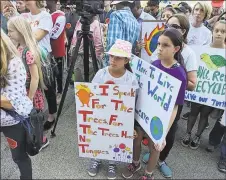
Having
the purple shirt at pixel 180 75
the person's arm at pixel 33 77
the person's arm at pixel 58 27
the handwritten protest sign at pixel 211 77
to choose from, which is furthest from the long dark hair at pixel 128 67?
the person's arm at pixel 58 27

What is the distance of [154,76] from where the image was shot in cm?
165

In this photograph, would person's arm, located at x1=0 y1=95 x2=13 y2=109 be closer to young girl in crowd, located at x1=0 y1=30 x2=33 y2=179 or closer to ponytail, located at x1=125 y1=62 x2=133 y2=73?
young girl in crowd, located at x1=0 y1=30 x2=33 y2=179

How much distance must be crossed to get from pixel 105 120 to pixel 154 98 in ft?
1.53

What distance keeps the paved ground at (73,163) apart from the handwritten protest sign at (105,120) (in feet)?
0.92

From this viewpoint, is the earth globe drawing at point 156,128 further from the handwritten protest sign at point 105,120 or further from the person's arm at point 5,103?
the person's arm at point 5,103

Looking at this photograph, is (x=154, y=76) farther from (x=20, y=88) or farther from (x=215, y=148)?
(x=215, y=148)

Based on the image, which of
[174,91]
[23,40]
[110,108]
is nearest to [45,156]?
[110,108]

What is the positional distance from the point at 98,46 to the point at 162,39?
4.15ft

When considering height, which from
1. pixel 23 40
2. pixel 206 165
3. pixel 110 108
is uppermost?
pixel 23 40

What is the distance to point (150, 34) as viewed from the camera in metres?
2.56

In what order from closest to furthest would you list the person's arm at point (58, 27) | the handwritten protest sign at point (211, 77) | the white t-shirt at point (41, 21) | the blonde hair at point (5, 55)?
the blonde hair at point (5, 55) → the handwritten protest sign at point (211, 77) → the white t-shirt at point (41, 21) → the person's arm at point (58, 27)

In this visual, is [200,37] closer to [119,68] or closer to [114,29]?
[114,29]

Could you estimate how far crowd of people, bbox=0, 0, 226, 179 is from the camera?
157 cm

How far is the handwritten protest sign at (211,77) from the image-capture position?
2.35 m
